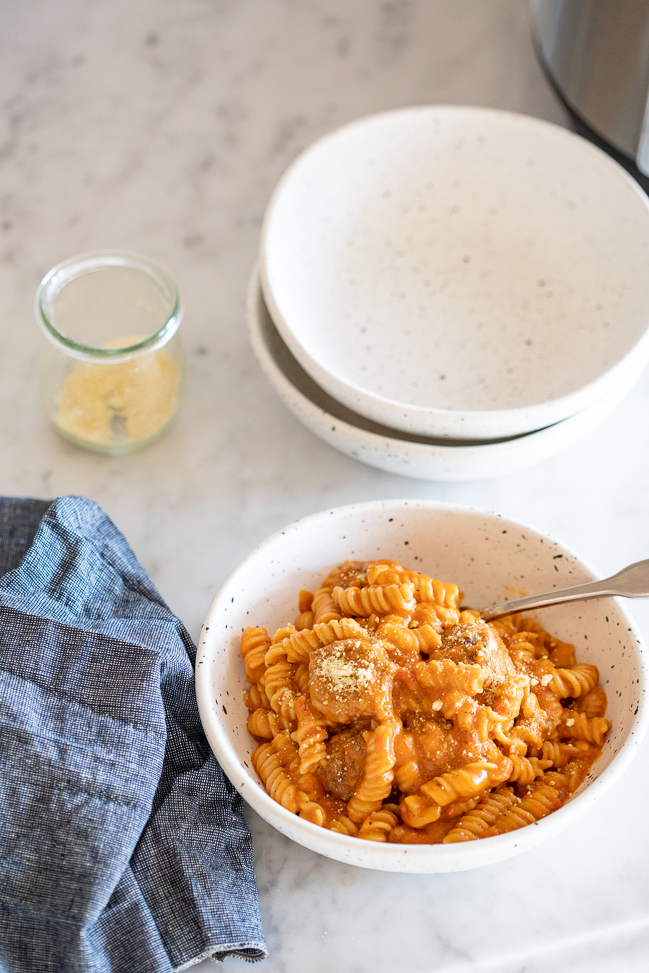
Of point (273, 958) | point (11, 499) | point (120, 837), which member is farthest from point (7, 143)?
point (273, 958)

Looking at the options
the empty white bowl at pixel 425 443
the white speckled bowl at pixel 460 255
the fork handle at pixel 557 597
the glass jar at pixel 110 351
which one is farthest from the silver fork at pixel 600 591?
the glass jar at pixel 110 351

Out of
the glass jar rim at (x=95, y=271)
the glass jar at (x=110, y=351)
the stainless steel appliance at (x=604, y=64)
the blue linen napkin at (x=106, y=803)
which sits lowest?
the blue linen napkin at (x=106, y=803)

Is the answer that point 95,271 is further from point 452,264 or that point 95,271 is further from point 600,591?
point 600,591

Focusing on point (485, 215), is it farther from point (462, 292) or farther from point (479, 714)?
point (479, 714)

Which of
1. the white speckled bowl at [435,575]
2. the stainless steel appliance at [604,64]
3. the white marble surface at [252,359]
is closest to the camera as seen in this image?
the white speckled bowl at [435,575]

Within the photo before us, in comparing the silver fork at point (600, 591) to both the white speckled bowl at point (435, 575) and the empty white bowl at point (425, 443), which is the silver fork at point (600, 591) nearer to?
the white speckled bowl at point (435, 575)

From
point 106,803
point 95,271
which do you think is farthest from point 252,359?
point 106,803

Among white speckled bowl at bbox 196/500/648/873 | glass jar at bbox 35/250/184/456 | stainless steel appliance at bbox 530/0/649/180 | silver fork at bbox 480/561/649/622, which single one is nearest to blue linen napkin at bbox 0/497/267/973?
white speckled bowl at bbox 196/500/648/873
